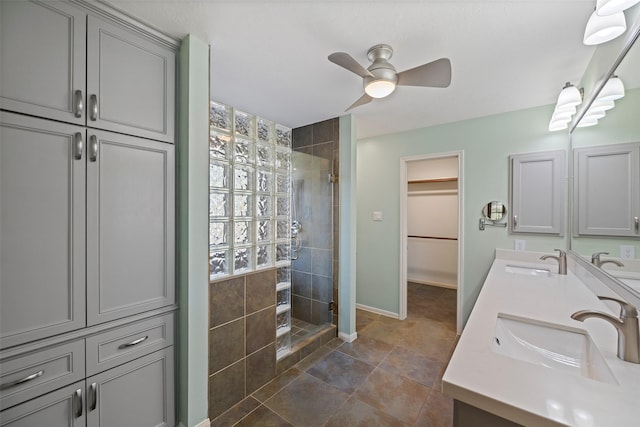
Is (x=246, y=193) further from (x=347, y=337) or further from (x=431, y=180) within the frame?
(x=431, y=180)

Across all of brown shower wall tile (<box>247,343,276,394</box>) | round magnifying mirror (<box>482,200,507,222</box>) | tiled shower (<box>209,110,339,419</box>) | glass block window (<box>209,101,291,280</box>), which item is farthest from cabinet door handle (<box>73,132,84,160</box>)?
round magnifying mirror (<box>482,200,507,222</box>)

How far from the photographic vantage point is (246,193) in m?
1.94

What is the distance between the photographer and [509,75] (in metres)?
1.86

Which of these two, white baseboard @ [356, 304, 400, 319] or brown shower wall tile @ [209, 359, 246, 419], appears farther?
white baseboard @ [356, 304, 400, 319]

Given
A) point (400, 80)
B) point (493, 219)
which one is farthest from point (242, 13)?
point (493, 219)

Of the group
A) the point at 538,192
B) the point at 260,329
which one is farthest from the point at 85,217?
the point at 538,192

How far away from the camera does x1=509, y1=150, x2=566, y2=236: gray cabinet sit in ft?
7.44

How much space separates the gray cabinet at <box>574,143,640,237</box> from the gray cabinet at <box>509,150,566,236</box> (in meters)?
0.44

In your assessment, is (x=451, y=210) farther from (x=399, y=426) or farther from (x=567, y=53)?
(x=399, y=426)

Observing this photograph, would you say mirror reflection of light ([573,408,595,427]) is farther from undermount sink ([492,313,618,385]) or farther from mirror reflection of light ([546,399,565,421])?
undermount sink ([492,313,618,385])

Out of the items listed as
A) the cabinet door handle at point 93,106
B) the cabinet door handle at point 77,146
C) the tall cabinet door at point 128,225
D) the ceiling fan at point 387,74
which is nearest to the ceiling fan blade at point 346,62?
the ceiling fan at point 387,74

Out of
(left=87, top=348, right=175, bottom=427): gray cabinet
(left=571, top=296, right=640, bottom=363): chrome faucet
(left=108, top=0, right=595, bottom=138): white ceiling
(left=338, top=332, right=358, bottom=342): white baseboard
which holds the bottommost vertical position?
(left=338, top=332, right=358, bottom=342): white baseboard

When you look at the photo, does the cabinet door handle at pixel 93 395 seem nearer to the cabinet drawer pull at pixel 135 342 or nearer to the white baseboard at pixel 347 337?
the cabinet drawer pull at pixel 135 342

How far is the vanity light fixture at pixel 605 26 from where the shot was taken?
108 centimetres
